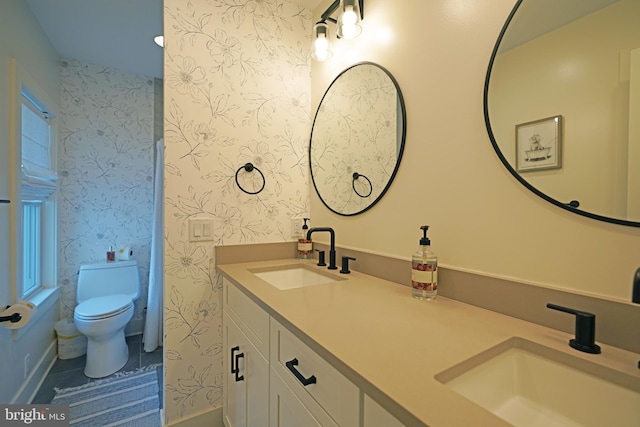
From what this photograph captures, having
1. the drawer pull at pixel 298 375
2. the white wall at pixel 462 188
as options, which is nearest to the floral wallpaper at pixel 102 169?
the white wall at pixel 462 188

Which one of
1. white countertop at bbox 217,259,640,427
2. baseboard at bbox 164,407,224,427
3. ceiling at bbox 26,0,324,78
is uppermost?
ceiling at bbox 26,0,324,78

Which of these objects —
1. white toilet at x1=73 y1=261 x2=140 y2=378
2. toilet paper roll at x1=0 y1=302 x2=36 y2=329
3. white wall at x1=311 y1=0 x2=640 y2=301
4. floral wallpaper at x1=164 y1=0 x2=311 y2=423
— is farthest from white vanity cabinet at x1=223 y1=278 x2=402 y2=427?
white toilet at x1=73 y1=261 x2=140 y2=378

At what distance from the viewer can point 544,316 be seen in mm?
718

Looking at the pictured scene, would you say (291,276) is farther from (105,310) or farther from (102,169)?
(102,169)

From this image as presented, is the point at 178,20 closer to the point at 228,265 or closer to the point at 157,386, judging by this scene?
the point at 228,265

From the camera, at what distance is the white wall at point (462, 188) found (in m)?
0.67

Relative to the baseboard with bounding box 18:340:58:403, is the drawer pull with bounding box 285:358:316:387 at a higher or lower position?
higher

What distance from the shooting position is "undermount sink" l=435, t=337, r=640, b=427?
0.52 metres

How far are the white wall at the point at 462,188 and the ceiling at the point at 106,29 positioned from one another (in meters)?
0.94

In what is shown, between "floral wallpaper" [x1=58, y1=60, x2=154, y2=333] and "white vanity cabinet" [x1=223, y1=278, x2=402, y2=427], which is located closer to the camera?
"white vanity cabinet" [x1=223, y1=278, x2=402, y2=427]

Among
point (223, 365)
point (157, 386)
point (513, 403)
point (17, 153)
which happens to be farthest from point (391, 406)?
point (17, 153)

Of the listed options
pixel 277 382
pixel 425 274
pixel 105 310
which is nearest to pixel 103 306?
pixel 105 310

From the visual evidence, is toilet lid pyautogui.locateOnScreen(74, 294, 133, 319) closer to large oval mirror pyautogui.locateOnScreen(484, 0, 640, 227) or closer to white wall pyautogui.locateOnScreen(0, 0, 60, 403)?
white wall pyautogui.locateOnScreen(0, 0, 60, 403)

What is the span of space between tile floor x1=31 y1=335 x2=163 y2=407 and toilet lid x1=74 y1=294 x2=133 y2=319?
0.45 meters
